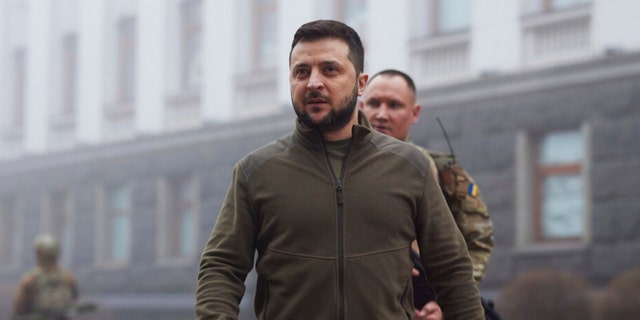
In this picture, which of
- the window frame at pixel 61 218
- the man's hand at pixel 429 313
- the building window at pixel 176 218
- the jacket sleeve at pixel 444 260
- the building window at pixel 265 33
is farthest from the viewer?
the window frame at pixel 61 218

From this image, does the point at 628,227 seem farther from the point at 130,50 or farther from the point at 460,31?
the point at 130,50

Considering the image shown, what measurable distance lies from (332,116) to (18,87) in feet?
113

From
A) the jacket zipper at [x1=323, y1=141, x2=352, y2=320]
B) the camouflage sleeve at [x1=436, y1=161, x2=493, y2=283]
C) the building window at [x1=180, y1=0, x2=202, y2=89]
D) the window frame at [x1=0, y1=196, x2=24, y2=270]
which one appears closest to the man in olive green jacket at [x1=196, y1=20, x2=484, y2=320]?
the jacket zipper at [x1=323, y1=141, x2=352, y2=320]

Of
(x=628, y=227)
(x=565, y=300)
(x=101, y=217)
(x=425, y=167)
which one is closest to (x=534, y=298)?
(x=565, y=300)

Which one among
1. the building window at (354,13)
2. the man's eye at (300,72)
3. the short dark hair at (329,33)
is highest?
the building window at (354,13)

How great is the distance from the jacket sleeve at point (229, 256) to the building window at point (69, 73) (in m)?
31.1

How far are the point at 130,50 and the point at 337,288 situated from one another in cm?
2895

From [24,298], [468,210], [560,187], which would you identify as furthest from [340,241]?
[560,187]

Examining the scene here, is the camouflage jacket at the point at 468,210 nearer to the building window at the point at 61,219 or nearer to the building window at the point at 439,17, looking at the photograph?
the building window at the point at 439,17

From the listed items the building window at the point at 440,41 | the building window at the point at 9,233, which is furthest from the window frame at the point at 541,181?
the building window at the point at 9,233

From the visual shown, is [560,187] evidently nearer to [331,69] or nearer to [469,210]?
[469,210]

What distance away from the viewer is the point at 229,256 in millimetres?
3953

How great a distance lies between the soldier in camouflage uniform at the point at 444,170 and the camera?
6.13m

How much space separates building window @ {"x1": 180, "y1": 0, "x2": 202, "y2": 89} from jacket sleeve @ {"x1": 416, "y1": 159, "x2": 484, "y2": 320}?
25526 millimetres
